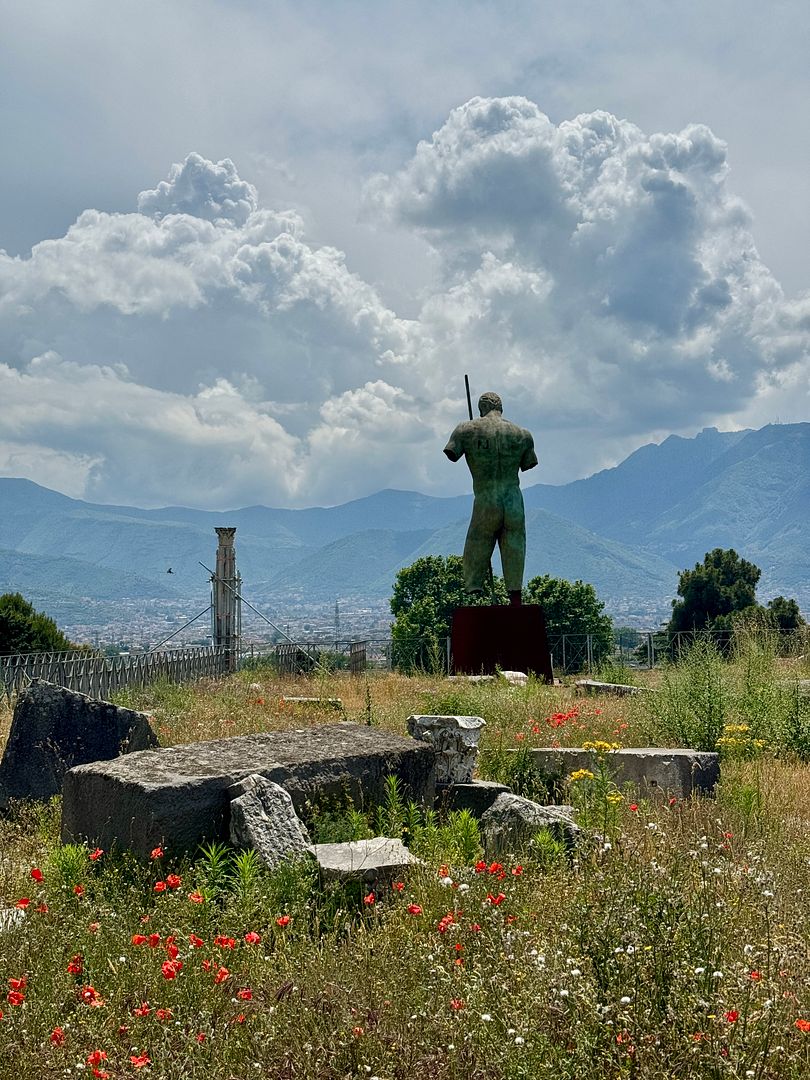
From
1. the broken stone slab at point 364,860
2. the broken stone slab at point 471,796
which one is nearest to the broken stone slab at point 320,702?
the broken stone slab at point 471,796

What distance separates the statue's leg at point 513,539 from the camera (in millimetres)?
16562

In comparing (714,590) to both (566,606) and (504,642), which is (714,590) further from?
(504,642)

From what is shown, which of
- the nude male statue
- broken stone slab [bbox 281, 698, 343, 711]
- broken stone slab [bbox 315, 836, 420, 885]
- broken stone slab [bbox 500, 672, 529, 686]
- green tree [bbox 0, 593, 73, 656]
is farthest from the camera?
green tree [bbox 0, 593, 73, 656]

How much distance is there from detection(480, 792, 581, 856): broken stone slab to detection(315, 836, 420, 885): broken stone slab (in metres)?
0.70

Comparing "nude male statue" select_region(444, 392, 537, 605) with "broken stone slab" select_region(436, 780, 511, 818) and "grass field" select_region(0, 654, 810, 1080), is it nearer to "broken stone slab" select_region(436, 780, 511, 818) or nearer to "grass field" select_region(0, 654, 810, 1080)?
"broken stone slab" select_region(436, 780, 511, 818)

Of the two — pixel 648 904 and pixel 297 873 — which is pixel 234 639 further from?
pixel 648 904

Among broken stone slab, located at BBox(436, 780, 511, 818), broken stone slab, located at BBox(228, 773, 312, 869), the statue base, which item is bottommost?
broken stone slab, located at BBox(436, 780, 511, 818)

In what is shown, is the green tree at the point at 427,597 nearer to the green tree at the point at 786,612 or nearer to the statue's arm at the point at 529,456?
the green tree at the point at 786,612

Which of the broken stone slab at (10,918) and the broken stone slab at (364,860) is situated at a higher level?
the broken stone slab at (364,860)

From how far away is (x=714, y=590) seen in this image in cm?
4038

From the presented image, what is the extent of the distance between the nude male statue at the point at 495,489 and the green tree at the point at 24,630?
32.5 ft

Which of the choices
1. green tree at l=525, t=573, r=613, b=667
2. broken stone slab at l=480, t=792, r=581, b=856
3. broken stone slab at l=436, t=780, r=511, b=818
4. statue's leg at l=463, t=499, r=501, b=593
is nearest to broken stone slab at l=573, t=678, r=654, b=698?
statue's leg at l=463, t=499, r=501, b=593

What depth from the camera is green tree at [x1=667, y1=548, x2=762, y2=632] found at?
131 ft

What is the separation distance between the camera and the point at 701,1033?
3229mm
